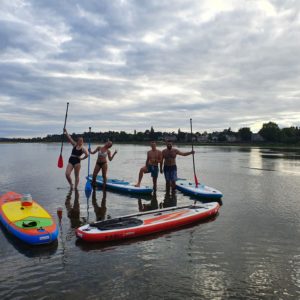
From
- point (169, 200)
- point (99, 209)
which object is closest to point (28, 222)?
point (99, 209)

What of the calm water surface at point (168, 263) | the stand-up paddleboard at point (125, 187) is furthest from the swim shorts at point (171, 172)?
the calm water surface at point (168, 263)

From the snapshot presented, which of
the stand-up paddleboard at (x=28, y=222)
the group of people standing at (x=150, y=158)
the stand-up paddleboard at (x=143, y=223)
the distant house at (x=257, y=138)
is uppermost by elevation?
the distant house at (x=257, y=138)

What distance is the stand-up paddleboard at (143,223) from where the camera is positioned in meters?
7.31

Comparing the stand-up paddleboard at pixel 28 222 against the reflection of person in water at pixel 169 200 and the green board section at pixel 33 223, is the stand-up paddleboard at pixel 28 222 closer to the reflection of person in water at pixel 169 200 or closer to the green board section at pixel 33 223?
the green board section at pixel 33 223

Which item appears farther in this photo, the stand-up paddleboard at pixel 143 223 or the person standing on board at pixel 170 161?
the person standing on board at pixel 170 161

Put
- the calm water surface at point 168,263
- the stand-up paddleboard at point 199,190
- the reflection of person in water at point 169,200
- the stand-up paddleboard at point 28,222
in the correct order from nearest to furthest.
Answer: the calm water surface at point 168,263 → the stand-up paddleboard at point 28,222 → the reflection of person in water at point 169,200 → the stand-up paddleboard at point 199,190

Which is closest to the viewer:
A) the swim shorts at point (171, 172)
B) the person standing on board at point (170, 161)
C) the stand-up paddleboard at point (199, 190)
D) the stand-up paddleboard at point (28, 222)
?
the stand-up paddleboard at point (28, 222)

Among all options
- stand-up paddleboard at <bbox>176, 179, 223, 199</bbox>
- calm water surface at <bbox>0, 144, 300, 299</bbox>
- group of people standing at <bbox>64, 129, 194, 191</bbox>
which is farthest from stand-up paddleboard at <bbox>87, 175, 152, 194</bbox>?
calm water surface at <bbox>0, 144, 300, 299</bbox>

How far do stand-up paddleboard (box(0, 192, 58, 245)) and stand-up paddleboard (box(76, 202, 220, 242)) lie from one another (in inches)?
28.4

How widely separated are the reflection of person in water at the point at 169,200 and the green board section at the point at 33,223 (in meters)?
4.91

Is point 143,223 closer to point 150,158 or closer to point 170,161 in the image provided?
point 150,158

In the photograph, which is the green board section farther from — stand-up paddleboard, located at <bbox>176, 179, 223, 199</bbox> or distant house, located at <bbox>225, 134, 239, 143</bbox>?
distant house, located at <bbox>225, 134, 239, 143</bbox>

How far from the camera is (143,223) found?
323 inches

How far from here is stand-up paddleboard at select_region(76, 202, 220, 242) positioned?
24.0 ft
